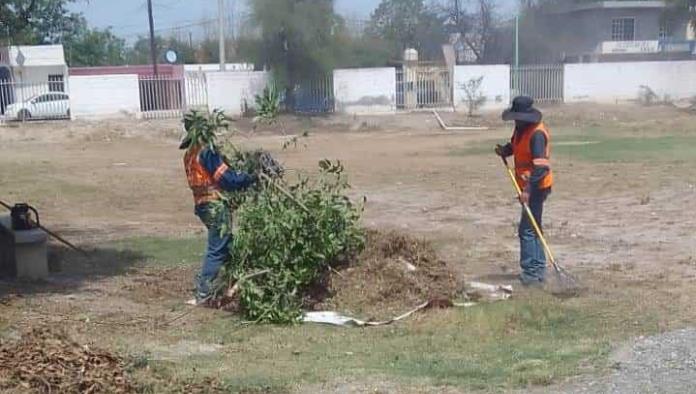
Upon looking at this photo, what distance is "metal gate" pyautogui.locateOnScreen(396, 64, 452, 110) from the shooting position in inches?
1726

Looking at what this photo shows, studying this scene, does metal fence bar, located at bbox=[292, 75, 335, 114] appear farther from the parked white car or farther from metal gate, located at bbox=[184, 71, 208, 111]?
Result: the parked white car

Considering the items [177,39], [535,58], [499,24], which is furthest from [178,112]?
[177,39]

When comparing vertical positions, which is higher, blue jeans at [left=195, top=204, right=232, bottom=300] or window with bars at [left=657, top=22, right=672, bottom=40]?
window with bars at [left=657, top=22, right=672, bottom=40]

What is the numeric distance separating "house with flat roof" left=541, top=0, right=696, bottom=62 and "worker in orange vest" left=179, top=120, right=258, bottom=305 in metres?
47.9

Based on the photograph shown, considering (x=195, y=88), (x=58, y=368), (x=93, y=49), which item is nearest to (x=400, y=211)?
(x=58, y=368)

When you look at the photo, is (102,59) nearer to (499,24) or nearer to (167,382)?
(499,24)

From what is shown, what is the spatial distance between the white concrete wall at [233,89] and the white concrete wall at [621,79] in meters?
14.2

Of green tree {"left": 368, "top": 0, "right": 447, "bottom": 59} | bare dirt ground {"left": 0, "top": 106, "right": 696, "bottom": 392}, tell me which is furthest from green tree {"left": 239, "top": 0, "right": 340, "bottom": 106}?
green tree {"left": 368, "top": 0, "right": 447, "bottom": 59}

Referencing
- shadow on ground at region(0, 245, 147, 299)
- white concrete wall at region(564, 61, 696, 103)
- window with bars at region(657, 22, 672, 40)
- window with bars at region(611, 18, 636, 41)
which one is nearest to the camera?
shadow on ground at region(0, 245, 147, 299)

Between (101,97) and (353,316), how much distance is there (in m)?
32.7

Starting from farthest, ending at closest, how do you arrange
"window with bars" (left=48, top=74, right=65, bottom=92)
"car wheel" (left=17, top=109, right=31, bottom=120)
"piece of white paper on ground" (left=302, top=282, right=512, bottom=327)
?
"window with bars" (left=48, top=74, right=65, bottom=92)
"car wheel" (left=17, top=109, right=31, bottom=120)
"piece of white paper on ground" (left=302, top=282, right=512, bottom=327)

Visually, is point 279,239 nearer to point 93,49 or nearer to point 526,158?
point 526,158

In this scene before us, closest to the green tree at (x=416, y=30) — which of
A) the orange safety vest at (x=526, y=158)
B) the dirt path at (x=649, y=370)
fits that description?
the orange safety vest at (x=526, y=158)

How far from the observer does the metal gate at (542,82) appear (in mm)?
45156
